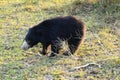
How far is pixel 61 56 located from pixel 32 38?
64 centimetres

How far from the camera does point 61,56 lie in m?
6.13

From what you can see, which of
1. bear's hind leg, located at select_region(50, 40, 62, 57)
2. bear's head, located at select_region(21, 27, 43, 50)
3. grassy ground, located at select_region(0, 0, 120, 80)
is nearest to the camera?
grassy ground, located at select_region(0, 0, 120, 80)

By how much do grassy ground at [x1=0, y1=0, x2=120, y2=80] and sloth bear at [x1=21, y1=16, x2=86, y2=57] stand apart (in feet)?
0.62

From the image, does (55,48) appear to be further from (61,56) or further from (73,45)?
(73,45)

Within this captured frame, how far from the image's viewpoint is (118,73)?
5.30 m

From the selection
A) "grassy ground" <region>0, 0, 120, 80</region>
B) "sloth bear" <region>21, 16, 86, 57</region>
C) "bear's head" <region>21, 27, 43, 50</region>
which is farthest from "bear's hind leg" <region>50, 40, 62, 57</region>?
"bear's head" <region>21, 27, 43, 50</region>

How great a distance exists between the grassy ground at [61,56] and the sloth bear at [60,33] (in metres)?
0.19

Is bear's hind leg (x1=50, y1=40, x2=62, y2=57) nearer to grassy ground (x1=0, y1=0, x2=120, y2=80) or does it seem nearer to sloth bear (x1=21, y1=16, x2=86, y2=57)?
sloth bear (x1=21, y1=16, x2=86, y2=57)

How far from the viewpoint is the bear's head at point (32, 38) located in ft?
20.7

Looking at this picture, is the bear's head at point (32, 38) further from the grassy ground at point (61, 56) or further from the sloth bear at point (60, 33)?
the grassy ground at point (61, 56)

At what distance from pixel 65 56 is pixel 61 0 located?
4.40 m

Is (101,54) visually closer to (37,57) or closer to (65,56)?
(65,56)

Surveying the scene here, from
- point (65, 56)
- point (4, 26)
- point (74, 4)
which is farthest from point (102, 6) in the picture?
point (65, 56)

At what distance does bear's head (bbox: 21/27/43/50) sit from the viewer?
6297 mm
